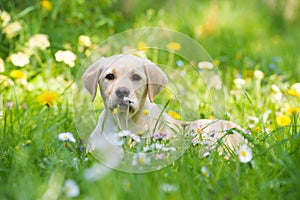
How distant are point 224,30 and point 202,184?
463cm

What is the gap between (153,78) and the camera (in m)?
2.83

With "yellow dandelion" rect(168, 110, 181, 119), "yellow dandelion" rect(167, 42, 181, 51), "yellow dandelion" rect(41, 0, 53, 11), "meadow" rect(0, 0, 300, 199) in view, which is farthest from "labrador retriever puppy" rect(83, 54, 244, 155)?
"yellow dandelion" rect(41, 0, 53, 11)

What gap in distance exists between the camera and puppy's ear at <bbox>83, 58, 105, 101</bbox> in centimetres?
281

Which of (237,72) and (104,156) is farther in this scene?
(237,72)

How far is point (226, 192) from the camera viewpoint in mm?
2066

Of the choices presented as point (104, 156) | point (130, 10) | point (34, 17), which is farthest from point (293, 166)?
point (130, 10)

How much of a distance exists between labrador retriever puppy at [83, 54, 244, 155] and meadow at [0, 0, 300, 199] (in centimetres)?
18

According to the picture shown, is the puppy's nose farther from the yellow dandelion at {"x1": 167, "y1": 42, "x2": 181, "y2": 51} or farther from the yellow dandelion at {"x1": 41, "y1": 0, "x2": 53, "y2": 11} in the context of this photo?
the yellow dandelion at {"x1": 41, "y1": 0, "x2": 53, "y2": 11}

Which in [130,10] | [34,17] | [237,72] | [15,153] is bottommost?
[15,153]

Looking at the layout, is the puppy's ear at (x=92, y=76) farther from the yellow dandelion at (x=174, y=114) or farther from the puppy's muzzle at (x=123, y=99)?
the yellow dandelion at (x=174, y=114)

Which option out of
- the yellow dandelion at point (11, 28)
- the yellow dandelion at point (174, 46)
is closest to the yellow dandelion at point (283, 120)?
the yellow dandelion at point (174, 46)

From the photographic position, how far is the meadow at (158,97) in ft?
6.82

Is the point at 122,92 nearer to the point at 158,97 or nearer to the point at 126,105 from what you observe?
the point at 126,105

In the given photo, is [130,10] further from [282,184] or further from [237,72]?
[282,184]
